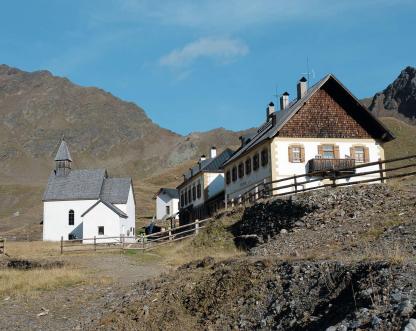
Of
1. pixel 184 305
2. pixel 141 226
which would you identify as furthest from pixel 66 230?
pixel 184 305

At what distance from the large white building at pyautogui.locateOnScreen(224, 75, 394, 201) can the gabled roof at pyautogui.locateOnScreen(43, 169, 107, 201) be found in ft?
101

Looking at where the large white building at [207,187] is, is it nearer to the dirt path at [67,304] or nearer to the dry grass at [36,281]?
the dry grass at [36,281]

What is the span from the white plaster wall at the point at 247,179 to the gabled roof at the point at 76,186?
22.6 meters

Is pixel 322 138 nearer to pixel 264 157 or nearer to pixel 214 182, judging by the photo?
pixel 264 157

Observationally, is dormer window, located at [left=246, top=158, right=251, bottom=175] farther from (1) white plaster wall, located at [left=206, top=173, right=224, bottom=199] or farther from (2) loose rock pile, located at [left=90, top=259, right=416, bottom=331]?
(2) loose rock pile, located at [left=90, top=259, right=416, bottom=331]

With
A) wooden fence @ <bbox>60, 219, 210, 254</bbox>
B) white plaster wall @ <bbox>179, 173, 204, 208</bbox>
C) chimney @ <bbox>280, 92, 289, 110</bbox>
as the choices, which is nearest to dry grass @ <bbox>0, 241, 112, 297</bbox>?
wooden fence @ <bbox>60, 219, 210, 254</bbox>

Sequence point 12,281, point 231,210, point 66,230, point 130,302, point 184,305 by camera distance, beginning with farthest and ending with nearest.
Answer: point 66,230 → point 231,210 → point 12,281 → point 130,302 → point 184,305

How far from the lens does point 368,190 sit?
87.6 ft

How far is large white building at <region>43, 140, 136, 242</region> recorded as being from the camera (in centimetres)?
6281

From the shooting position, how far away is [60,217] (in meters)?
68.4

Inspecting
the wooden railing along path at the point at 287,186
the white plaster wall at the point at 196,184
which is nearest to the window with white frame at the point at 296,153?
the wooden railing along path at the point at 287,186

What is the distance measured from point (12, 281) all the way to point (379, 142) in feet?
94.4

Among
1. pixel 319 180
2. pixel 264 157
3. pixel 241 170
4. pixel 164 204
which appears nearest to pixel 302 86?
pixel 264 157

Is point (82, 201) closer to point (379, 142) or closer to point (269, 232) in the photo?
point (379, 142)
